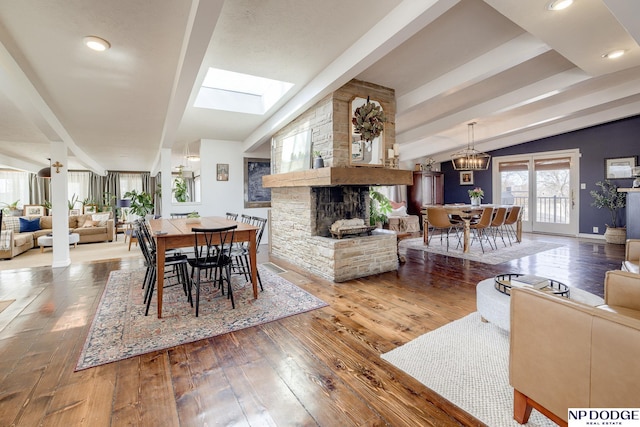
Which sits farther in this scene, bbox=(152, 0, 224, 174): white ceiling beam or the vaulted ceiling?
the vaulted ceiling

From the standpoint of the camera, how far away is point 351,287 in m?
3.57

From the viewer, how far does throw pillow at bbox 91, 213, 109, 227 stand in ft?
25.6

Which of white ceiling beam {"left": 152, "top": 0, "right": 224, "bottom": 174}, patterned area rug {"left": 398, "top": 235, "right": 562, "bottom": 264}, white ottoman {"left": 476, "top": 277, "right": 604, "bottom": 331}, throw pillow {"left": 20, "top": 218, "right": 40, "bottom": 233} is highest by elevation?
white ceiling beam {"left": 152, "top": 0, "right": 224, "bottom": 174}

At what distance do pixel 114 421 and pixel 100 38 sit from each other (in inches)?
108

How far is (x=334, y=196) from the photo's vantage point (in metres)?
4.55

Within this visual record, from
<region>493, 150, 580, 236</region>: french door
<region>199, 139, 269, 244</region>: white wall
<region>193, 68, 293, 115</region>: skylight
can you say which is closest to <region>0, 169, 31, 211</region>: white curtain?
<region>199, 139, 269, 244</region>: white wall

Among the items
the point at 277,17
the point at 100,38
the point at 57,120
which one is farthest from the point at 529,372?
the point at 57,120

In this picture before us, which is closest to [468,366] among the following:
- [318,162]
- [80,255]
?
[318,162]

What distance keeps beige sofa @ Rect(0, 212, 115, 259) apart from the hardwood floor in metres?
3.12

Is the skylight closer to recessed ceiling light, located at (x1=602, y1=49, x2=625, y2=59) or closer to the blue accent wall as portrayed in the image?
recessed ceiling light, located at (x1=602, y1=49, x2=625, y2=59)

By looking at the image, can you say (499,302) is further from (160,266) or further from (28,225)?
(28,225)

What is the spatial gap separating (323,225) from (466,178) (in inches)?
266

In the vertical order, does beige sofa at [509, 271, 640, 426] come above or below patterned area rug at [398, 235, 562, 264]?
above

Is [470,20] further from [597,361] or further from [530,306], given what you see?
[597,361]
